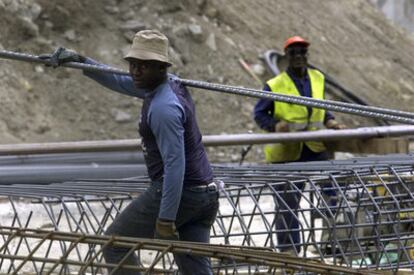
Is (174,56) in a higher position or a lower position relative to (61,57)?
higher

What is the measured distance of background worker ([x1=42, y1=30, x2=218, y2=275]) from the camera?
16.4 ft

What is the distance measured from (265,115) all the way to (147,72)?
11.5ft

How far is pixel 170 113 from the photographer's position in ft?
16.4

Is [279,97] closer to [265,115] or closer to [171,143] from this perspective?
[171,143]

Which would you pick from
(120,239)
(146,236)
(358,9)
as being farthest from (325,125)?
(358,9)

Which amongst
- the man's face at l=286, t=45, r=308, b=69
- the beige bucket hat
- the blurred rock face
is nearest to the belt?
the beige bucket hat

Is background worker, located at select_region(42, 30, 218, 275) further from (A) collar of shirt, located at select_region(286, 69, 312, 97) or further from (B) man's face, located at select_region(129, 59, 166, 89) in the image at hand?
(A) collar of shirt, located at select_region(286, 69, 312, 97)

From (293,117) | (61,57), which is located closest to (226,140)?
(293,117)

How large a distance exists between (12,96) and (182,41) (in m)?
2.83

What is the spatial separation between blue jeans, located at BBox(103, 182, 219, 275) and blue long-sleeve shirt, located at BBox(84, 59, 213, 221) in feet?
0.25

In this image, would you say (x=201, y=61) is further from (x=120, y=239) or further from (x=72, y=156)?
(x=120, y=239)

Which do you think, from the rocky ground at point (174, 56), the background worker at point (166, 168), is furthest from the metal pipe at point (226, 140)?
the rocky ground at point (174, 56)

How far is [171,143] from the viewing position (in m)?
4.96

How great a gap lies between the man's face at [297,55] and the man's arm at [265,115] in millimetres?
279
